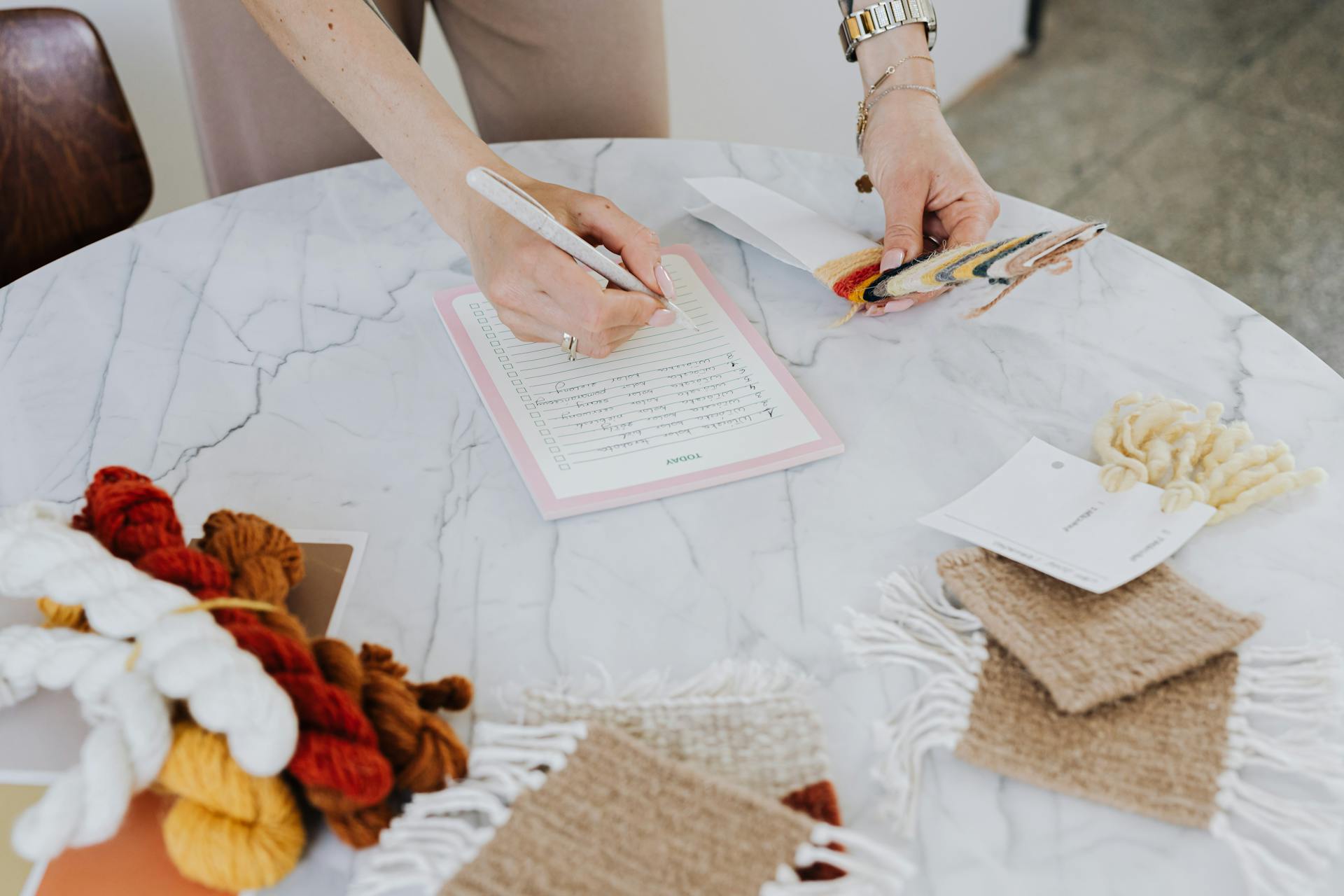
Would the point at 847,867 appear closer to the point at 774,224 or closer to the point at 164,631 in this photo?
the point at 164,631

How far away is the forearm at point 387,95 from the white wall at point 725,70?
2.58ft

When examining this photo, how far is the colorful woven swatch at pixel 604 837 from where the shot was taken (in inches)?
21.9

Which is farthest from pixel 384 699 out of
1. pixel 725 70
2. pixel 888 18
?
pixel 725 70

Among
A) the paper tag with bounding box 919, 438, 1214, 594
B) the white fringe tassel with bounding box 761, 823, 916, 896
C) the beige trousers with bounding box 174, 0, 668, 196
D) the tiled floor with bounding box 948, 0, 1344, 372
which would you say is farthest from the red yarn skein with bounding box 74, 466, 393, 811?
the tiled floor with bounding box 948, 0, 1344, 372

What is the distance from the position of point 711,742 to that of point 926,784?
0.13m

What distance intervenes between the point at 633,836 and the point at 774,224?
668mm

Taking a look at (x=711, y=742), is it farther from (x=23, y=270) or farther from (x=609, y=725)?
(x=23, y=270)

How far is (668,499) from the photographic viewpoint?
2.66ft

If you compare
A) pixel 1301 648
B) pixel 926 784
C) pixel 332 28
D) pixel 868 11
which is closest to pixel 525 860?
pixel 926 784

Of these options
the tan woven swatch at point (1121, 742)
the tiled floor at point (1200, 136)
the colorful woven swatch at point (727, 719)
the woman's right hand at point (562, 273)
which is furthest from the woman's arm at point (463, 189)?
the tiled floor at point (1200, 136)

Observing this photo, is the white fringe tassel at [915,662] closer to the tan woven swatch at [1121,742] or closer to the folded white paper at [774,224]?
the tan woven swatch at [1121,742]

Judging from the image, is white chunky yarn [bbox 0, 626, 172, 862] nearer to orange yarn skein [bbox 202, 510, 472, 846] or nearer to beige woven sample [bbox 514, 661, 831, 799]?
orange yarn skein [bbox 202, 510, 472, 846]

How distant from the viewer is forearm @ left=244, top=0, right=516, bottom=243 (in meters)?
0.94

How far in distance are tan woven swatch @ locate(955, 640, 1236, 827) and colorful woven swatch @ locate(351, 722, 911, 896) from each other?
0.36 ft
